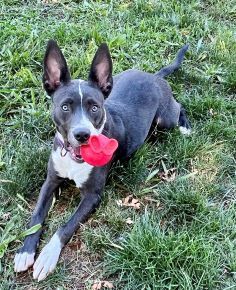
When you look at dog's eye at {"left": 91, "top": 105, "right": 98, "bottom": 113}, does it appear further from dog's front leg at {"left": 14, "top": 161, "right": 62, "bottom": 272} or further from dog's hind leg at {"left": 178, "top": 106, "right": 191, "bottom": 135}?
dog's hind leg at {"left": 178, "top": 106, "right": 191, "bottom": 135}

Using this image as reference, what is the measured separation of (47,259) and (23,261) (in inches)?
6.2

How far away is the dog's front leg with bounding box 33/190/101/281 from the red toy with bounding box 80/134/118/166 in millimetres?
345

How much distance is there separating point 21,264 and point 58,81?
50.0 inches

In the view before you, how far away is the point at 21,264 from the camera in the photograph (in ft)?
11.5

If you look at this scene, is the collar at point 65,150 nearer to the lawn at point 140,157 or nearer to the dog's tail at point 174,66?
the lawn at point 140,157

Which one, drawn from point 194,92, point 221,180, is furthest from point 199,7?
point 221,180

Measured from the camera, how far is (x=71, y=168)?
384 centimetres

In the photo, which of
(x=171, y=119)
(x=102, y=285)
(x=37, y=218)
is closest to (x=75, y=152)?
(x=37, y=218)

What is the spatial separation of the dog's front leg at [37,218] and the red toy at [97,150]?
452mm

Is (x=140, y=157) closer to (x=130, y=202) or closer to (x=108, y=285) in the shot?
(x=130, y=202)

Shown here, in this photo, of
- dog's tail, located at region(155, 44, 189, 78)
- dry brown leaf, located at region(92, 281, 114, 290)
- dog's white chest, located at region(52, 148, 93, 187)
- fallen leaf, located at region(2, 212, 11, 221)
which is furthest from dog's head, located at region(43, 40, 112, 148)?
dog's tail, located at region(155, 44, 189, 78)

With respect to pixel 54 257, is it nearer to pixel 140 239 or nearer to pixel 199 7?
pixel 140 239

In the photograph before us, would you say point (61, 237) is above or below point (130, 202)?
above

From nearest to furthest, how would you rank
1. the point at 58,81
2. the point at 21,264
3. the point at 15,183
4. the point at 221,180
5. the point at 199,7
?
1. the point at 21,264
2. the point at 58,81
3. the point at 15,183
4. the point at 221,180
5. the point at 199,7
